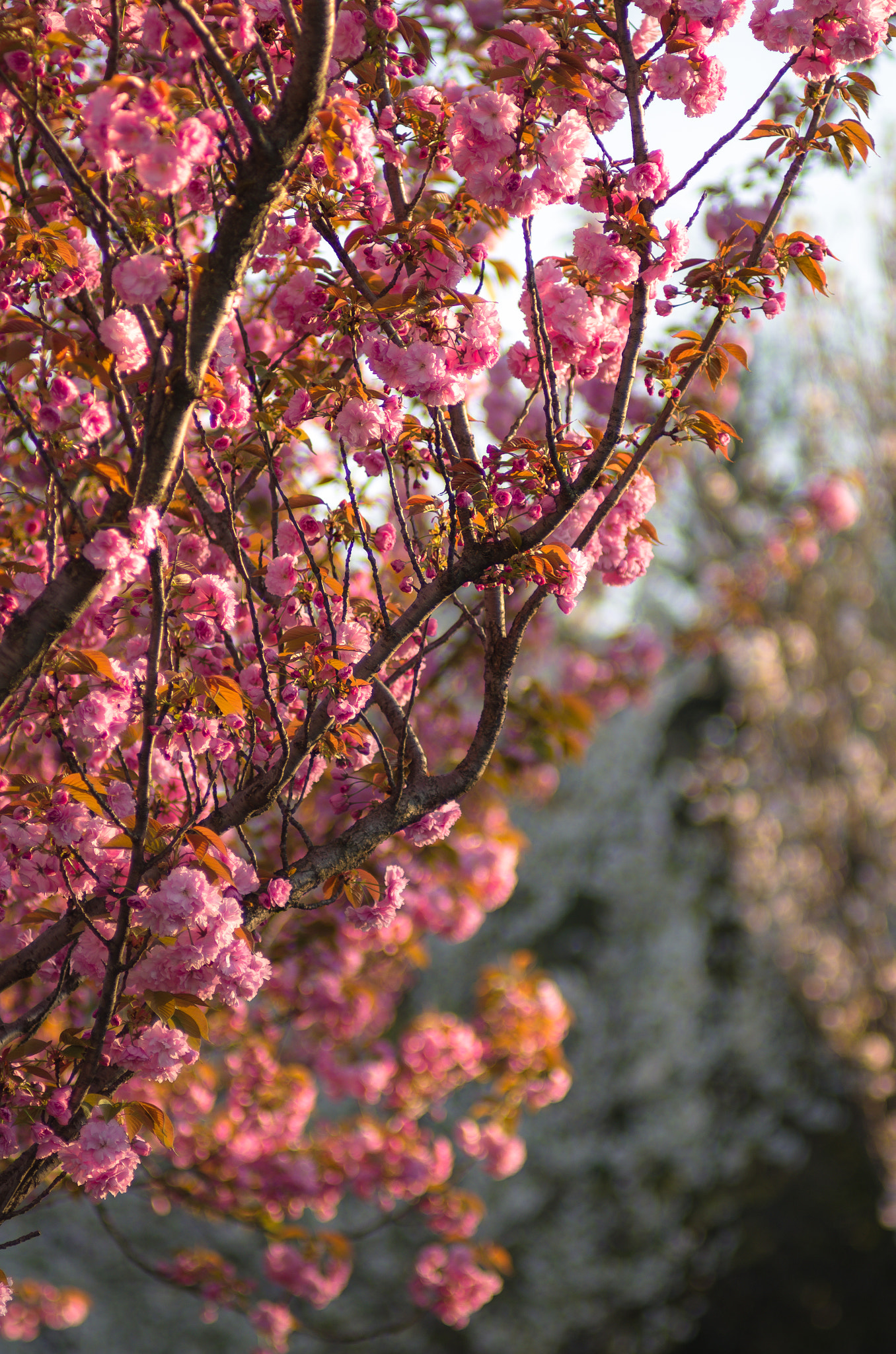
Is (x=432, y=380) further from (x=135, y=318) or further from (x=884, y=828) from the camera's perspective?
(x=884, y=828)

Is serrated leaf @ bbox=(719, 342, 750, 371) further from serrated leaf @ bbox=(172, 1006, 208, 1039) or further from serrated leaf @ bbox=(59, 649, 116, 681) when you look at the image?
serrated leaf @ bbox=(172, 1006, 208, 1039)

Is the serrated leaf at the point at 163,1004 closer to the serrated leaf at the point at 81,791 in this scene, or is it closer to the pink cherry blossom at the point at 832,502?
the serrated leaf at the point at 81,791

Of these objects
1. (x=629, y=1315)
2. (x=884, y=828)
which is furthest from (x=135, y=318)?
(x=629, y=1315)

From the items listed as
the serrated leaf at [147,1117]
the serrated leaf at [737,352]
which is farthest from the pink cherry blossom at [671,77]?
the serrated leaf at [147,1117]

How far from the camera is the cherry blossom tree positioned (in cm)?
157

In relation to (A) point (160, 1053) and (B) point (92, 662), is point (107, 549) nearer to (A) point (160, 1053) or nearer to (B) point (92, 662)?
(B) point (92, 662)

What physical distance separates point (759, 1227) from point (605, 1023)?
1812 mm

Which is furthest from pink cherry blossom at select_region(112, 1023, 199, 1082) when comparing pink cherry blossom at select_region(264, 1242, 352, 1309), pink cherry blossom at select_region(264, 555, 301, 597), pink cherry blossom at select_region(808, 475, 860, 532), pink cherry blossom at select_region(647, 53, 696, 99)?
pink cherry blossom at select_region(808, 475, 860, 532)

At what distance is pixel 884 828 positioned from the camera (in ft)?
24.3

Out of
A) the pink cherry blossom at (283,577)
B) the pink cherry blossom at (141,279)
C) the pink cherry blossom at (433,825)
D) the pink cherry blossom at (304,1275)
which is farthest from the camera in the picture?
the pink cherry blossom at (304,1275)

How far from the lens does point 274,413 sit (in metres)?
1.89

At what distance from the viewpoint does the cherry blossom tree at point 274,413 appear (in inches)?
61.7

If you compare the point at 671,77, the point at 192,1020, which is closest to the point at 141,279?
the point at 671,77

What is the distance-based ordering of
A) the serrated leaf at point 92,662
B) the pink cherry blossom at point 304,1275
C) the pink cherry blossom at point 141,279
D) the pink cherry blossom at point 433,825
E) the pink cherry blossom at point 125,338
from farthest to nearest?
the pink cherry blossom at point 304,1275, the pink cherry blossom at point 433,825, the serrated leaf at point 92,662, the pink cherry blossom at point 125,338, the pink cherry blossom at point 141,279
